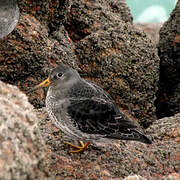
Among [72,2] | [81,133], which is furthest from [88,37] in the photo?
[81,133]

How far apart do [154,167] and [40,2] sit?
4.38 meters

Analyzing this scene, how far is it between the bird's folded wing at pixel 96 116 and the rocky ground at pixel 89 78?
0.55 metres

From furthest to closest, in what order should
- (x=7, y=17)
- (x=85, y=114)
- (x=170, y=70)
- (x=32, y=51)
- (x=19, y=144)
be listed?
(x=170, y=70)
(x=32, y=51)
(x=7, y=17)
(x=85, y=114)
(x=19, y=144)

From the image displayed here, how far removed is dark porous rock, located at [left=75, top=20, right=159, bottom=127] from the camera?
7774 mm

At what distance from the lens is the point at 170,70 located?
9.59 m

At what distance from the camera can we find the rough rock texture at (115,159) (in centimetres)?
510

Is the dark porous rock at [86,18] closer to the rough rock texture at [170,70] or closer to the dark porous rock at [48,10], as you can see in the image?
the dark porous rock at [48,10]

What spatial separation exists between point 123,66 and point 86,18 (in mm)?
1748

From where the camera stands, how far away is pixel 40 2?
7.35m

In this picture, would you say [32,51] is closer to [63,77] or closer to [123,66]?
[63,77]

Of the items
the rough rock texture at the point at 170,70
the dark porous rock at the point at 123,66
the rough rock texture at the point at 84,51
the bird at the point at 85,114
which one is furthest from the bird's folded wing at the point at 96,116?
the rough rock texture at the point at 170,70

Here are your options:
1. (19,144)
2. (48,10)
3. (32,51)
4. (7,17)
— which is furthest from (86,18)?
(19,144)

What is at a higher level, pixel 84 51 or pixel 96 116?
pixel 96 116

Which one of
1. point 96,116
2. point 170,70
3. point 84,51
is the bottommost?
point 170,70
